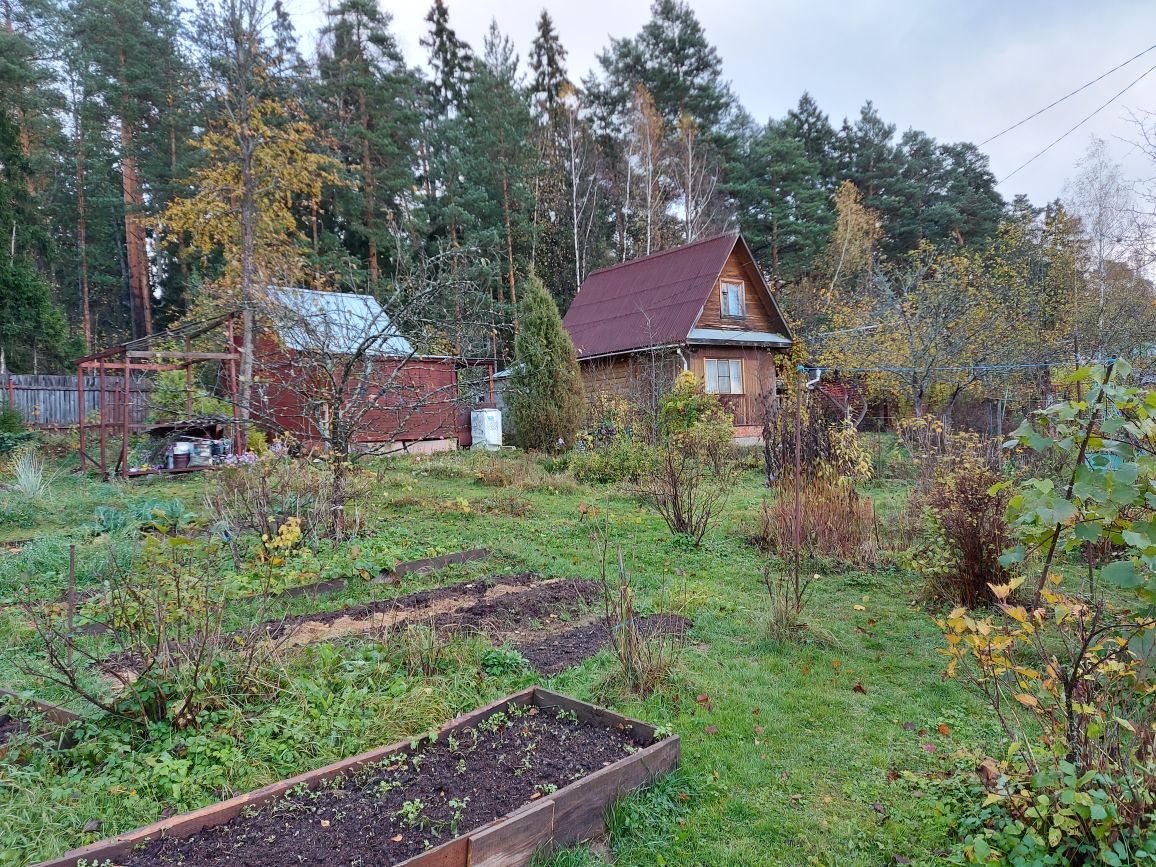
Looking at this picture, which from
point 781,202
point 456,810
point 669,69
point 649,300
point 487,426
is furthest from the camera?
point 781,202

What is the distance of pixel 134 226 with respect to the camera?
21453mm

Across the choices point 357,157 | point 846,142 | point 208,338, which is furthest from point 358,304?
point 846,142

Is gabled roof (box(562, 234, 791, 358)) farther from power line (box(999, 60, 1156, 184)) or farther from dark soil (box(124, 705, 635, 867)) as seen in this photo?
dark soil (box(124, 705, 635, 867))

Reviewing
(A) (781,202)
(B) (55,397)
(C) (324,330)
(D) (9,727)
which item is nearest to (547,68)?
(A) (781,202)

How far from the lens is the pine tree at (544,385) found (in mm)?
13906

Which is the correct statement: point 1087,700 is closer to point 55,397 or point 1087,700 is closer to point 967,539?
point 967,539

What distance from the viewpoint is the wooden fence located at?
52.4 ft

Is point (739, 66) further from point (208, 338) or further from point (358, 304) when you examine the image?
point (208, 338)

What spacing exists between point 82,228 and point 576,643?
95.5 ft

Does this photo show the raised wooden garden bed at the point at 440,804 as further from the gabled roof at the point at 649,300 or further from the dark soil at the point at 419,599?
the gabled roof at the point at 649,300

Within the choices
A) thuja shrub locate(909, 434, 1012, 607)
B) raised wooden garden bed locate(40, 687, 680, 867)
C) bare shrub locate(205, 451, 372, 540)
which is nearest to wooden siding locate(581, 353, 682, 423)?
bare shrub locate(205, 451, 372, 540)

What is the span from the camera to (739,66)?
28.1 metres

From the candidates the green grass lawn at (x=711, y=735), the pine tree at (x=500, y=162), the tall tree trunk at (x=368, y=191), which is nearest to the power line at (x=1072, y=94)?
the green grass lawn at (x=711, y=735)

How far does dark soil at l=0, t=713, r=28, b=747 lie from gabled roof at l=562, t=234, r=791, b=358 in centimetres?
1397
